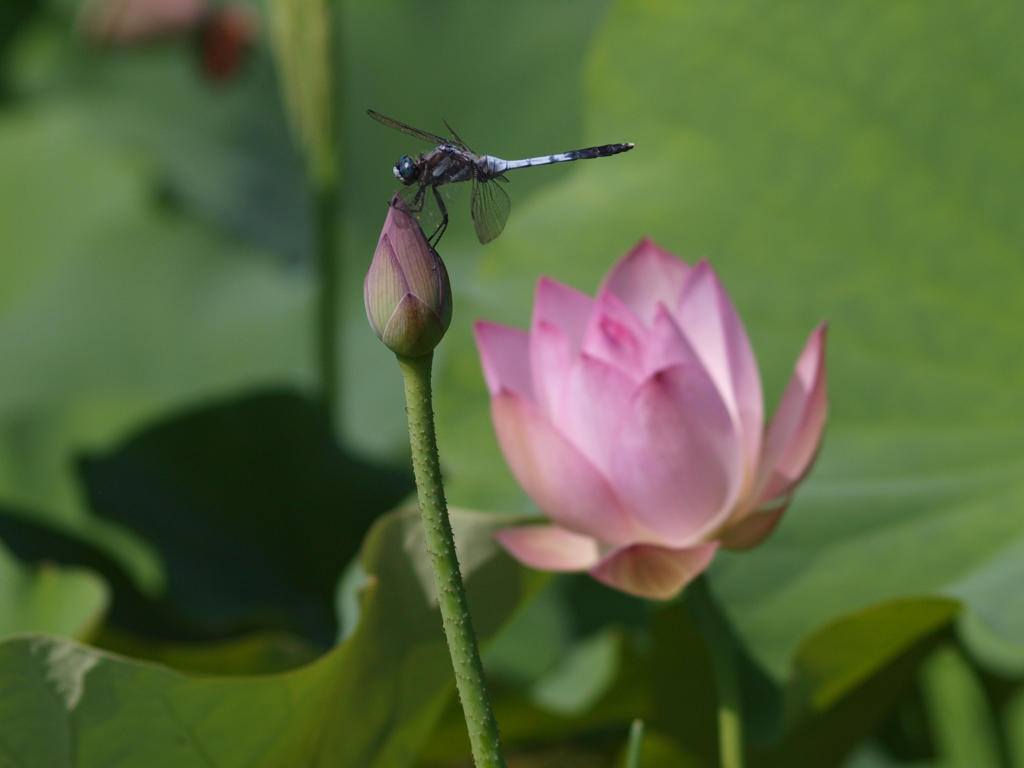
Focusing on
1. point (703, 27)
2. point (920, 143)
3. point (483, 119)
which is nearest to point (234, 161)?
point (483, 119)

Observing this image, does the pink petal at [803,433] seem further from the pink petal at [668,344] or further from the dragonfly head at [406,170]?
the dragonfly head at [406,170]

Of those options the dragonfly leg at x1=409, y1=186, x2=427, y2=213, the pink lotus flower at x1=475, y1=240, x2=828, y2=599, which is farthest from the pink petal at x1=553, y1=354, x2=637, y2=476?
the dragonfly leg at x1=409, y1=186, x2=427, y2=213

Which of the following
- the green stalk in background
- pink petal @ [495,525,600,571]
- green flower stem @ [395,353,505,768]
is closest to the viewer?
green flower stem @ [395,353,505,768]

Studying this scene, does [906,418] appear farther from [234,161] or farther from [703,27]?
[234,161]

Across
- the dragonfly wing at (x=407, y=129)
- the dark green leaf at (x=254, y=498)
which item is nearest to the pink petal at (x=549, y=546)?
the dragonfly wing at (x=407, y=129)

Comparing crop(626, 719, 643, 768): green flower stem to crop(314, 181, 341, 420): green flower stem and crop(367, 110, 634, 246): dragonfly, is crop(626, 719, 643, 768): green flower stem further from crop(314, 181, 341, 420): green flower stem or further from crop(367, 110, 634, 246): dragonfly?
crop(314, 181, 341, 420): green flower stem

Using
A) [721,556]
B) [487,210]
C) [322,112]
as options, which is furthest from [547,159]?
[322,112]
